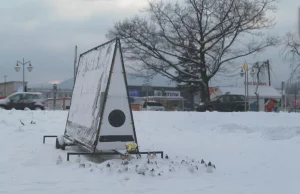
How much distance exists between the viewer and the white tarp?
371 inches

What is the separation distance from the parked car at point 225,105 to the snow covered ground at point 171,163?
17597mm

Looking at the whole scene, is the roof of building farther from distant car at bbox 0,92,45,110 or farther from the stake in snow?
the stake in snow

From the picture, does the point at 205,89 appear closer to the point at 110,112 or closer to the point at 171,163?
the point at 110,112

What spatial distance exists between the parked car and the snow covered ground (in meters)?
17.6

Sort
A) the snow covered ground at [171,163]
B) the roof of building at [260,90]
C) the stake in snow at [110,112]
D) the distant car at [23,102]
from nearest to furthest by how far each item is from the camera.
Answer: the snow covered ground at [171,163], the stake in snow at [110,112], the distant car at [23,102], the roof of building at [260,90]

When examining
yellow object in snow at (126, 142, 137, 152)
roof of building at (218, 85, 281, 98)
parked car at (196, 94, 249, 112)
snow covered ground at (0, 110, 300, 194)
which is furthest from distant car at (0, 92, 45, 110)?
roof of building at (218, 85, 281, 98)

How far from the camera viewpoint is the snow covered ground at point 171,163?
274 inches

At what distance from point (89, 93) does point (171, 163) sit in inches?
114

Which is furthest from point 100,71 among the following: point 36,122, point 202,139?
point 36,122

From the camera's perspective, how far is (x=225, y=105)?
35688mm

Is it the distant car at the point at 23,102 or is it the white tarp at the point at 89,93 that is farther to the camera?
the distant car at the point at 23,102

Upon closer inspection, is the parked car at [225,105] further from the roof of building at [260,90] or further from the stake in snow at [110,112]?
the roof of building at [260,90]

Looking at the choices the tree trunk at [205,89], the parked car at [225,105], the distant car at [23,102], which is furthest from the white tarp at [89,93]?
the tree trunk at [205,89]

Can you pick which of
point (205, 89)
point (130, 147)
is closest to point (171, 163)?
point (130, 147)
